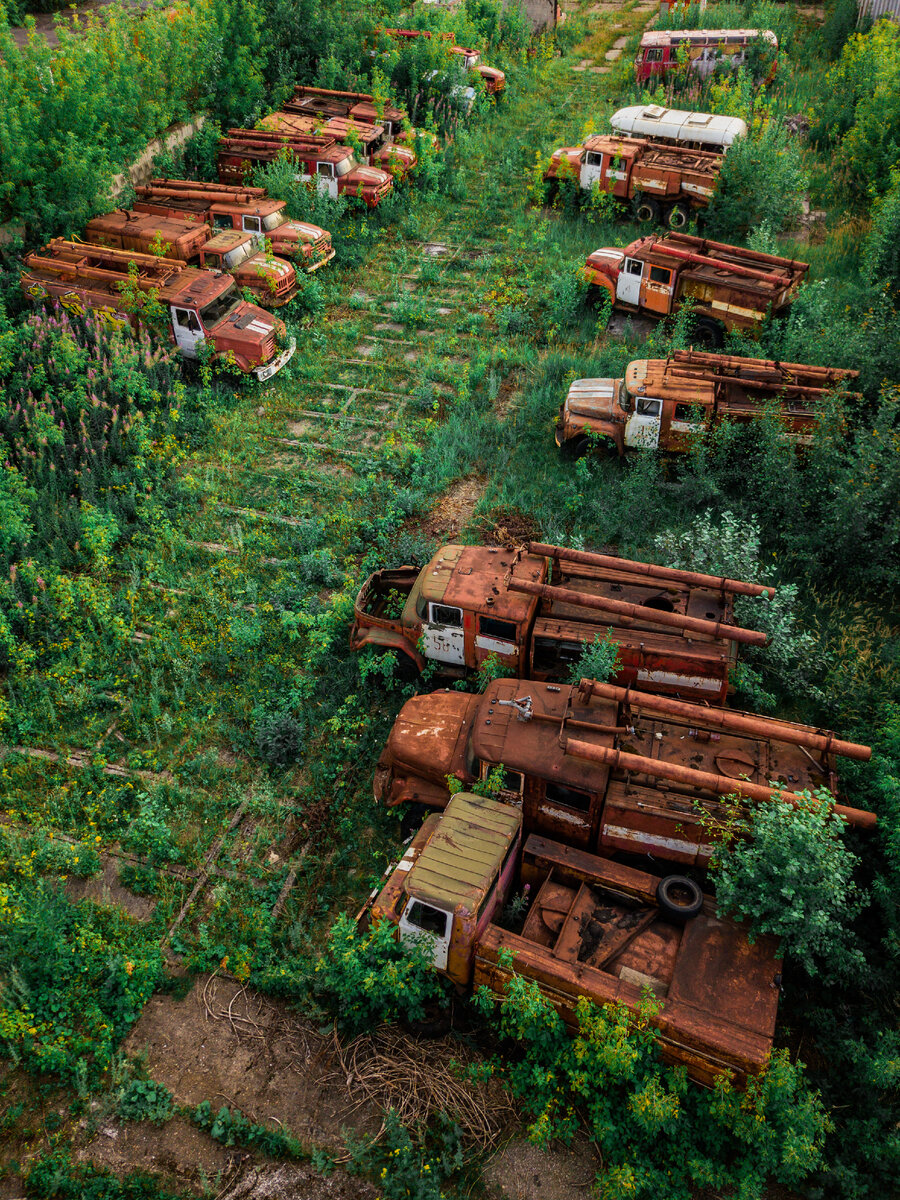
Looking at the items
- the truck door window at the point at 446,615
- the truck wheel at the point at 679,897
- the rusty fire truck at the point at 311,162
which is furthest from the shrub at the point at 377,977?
the rusty fire truck at the point at 311,162

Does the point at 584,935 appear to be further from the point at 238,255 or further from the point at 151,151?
the point at 151,151

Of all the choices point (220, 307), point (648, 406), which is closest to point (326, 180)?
point (220, 307)

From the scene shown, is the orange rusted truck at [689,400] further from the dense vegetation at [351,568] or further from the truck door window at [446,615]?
the truck door window at [446,615]

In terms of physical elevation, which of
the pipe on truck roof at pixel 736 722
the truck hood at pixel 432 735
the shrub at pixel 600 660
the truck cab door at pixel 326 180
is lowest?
the truck hood at pixel 432 735

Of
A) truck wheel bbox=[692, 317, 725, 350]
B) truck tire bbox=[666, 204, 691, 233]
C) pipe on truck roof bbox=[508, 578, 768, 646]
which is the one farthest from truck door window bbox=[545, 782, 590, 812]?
truck tire bbox=[666, 204, 691, 233]

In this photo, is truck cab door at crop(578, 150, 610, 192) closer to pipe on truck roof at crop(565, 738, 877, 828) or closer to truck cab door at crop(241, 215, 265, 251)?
truck cab door at crop(241, 215, 265, 251)
